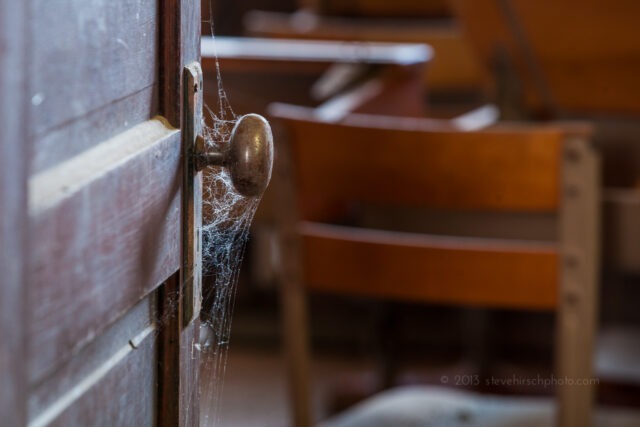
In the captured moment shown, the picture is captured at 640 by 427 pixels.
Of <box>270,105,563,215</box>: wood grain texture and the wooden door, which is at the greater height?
the wooden door

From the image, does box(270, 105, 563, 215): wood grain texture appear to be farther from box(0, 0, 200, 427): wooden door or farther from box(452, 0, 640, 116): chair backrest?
box(0, 0, 200, 427): wooden door

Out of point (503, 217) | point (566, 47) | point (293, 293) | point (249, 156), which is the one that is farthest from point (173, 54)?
point (566, 47)

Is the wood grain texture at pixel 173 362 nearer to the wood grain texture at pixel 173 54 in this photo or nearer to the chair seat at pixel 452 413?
the wood grain texture at pixel 173 54

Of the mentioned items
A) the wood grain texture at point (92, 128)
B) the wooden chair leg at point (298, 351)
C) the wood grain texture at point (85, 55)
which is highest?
the wood grain texture at point (85, 55)

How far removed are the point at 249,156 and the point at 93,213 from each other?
0.15 metres

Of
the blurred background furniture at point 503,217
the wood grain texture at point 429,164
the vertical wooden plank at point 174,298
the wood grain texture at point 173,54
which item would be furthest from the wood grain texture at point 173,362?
the blurred background furniture at point 503,217

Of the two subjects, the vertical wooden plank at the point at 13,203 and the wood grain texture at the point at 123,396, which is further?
the wood grain texture at the point at 123,396

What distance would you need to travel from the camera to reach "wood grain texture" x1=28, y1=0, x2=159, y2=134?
424mm

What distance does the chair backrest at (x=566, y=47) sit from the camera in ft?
6.93

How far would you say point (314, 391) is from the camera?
8.73 ft

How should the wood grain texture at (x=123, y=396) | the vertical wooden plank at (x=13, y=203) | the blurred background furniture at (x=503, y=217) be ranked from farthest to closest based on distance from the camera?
the blurred background furniture at (x=503, y=217) → the wood grain texture at (x=123, y=396) → the vertical wooden plank at (x=13, y=203)

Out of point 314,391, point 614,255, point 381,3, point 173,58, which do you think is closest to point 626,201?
point 614,255

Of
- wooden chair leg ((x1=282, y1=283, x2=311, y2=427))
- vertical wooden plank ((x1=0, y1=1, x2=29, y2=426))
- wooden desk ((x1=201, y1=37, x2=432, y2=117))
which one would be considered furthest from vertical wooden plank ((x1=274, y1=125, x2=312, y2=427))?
vertical wooden plank ((x1=0, y1=1, x2=29, y2=426))

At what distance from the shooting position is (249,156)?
0.61m
